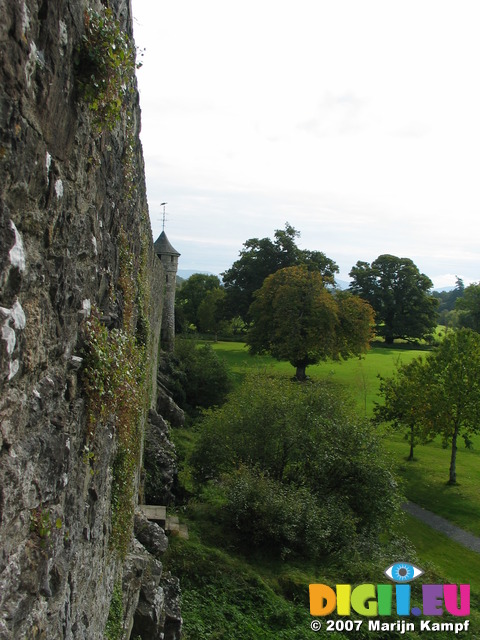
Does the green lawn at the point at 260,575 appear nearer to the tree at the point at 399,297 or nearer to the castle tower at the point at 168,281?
the castle tower at the point at 168,281

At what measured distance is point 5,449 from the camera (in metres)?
1.94

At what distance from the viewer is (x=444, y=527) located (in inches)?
619

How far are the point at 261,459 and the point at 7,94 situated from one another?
517 inches

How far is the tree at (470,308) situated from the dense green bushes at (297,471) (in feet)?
132

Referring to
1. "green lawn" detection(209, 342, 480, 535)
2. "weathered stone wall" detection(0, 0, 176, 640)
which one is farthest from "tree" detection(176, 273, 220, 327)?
"weathered stone wall" detection(0, 0, 176, 640)

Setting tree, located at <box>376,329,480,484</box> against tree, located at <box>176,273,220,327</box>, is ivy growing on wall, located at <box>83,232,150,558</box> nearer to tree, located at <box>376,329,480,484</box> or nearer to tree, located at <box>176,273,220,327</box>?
tree, located at <box>376,329,480,484</box>

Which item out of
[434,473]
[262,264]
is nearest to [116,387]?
[434,473]

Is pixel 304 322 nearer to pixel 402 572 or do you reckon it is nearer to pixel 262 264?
pixel 262 264

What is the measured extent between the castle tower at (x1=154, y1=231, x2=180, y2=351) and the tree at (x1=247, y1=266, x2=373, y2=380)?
6155 millimetres

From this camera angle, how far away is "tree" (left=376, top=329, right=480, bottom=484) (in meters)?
Result: 19.3

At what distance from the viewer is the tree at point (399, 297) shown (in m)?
49.9

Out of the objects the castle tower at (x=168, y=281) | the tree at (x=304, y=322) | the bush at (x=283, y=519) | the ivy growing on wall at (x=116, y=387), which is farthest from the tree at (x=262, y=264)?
the ivy growing on wall at (x=116, y=387)

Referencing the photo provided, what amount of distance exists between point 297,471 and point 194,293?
4418 centimetres

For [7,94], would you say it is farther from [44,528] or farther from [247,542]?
[247,542]
